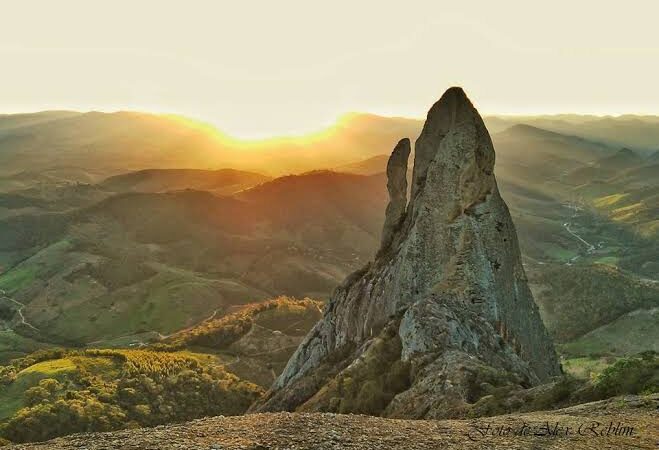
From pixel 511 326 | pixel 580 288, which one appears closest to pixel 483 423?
pixel 511 326

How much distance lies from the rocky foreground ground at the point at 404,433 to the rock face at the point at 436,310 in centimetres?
1080

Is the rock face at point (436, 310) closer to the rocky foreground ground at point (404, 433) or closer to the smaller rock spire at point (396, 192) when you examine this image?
the smaller rock spire at point (396, 192)

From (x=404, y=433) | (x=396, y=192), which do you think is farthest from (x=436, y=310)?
(x=396, y=192)

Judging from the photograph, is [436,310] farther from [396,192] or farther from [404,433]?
[396,192]

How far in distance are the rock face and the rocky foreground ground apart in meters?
10.8

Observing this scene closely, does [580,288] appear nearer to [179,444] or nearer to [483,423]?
[483,423]

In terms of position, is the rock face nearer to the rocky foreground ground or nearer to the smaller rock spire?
the smaller rock spire

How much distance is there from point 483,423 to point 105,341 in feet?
629

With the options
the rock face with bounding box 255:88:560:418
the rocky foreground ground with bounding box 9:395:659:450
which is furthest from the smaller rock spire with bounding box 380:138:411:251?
the rocky foreground ground with bounding box 9:395:659:450

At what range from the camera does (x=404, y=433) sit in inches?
1060

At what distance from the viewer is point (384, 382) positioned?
4884cm

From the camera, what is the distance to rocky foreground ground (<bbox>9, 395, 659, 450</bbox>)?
24.7m

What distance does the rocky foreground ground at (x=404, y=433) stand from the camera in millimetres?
24656

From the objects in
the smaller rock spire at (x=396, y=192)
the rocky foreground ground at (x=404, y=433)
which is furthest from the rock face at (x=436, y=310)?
the rocky foreground ground at (x=404, y=433)
